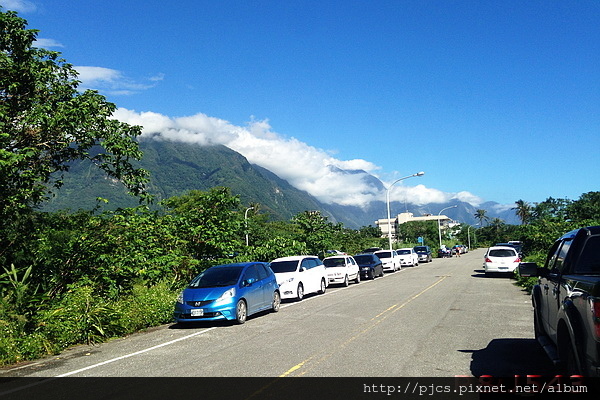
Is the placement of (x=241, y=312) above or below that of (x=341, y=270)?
below

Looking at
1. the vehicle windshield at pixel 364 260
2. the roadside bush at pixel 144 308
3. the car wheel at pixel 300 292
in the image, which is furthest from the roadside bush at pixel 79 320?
the vehicle windshield at pixel 364 260

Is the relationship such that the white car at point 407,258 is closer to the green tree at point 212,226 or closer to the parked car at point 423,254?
the parked car at point 423,254

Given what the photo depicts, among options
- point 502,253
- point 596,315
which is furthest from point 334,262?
point 596,315

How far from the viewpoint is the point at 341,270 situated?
25.5 meters

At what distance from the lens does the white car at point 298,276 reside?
1883cm

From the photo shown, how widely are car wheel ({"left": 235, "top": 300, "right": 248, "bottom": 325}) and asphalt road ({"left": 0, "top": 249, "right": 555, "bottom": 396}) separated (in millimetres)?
→ 214

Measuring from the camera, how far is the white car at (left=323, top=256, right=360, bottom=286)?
25.3 metres

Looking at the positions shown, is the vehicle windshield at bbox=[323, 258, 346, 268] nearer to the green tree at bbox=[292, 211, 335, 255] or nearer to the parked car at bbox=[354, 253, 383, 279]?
the parked car at bbox=[354, 253, 383, 279]

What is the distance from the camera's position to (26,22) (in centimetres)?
1577

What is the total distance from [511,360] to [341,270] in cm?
1780

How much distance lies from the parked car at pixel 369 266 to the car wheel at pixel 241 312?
1700cm

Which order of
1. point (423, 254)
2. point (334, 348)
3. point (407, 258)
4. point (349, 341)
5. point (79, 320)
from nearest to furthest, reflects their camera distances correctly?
point (334, 348), point (349, 341), point (79, 320), point (407, 258), point (423, 254)

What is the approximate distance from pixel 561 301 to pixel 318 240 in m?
27.1

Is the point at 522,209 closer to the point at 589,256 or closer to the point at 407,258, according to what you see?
the point at 407,258
